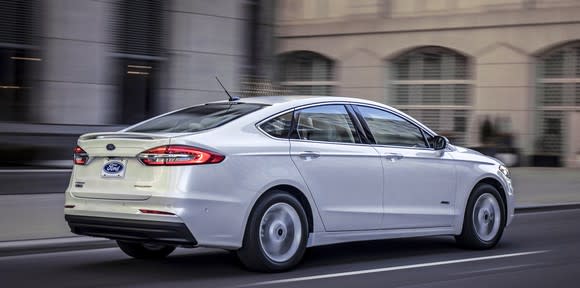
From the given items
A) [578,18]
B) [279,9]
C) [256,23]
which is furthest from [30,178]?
[279,9]

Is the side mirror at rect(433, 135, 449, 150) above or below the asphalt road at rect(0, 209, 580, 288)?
above

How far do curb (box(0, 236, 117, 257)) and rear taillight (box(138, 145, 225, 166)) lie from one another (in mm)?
2459

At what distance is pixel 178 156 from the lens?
22.2 ft

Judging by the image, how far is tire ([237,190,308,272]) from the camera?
713 centimetres

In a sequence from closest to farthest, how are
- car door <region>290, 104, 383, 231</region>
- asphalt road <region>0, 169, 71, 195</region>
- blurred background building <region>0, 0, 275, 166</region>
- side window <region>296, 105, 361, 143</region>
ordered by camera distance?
1. car door <region>290, 104, 383, 231</region>
2. side window <region>296, 105, 361, 143</region>
3. asphalt road <region>0, 169, 71, 195</region>
4. blurred background building <region>0, 0, 275, 166</region>

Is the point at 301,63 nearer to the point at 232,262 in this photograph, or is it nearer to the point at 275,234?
the point at 232,262

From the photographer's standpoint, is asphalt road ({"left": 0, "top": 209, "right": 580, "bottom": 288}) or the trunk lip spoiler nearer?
the trunk lip spoiler

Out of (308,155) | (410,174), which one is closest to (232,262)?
(308,155)

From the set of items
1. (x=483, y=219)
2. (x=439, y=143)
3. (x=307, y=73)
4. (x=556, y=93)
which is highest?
(x=307, y=73)

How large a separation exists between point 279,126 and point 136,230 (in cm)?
155

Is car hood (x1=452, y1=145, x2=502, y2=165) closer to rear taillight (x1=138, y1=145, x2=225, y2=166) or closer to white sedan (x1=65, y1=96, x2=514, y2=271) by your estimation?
A: white sedan (x1=65, y1=96, x2=514, y2=271)

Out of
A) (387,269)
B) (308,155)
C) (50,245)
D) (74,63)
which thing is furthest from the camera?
(74,63)

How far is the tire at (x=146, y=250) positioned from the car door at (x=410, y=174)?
206 cm

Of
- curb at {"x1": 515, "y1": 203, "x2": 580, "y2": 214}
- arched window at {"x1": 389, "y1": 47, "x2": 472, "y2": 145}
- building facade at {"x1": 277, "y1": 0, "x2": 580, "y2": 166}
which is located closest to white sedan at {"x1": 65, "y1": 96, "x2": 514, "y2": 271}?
curb at {"x1": 515, "y1": 203, "x2": 580, "y2": 214}
